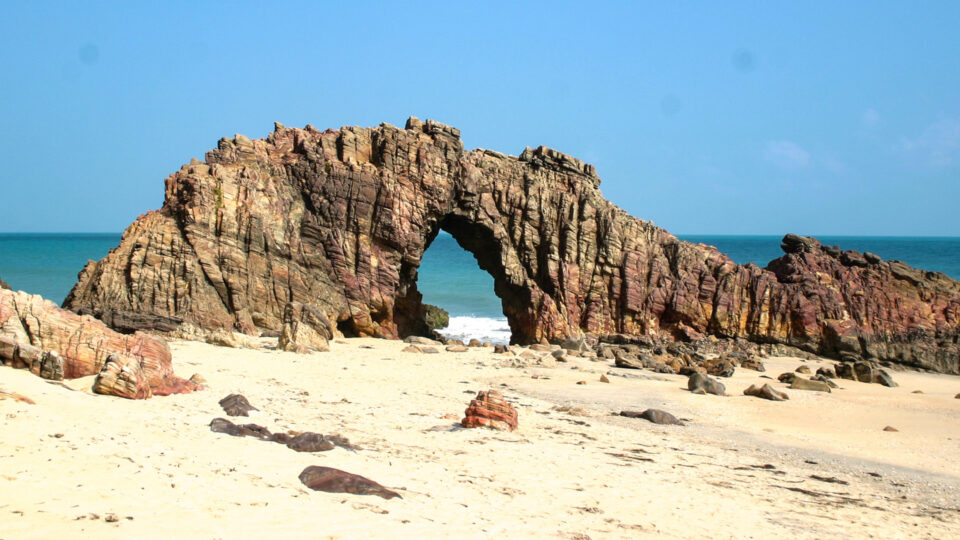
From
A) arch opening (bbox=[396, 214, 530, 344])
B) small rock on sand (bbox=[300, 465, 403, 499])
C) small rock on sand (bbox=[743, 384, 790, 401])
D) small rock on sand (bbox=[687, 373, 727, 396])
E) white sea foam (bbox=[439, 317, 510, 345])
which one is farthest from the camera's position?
white sea foam (bbox=[439, 317, 510, 345])

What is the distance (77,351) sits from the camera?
12.4 m

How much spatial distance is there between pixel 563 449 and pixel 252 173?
1834 cm

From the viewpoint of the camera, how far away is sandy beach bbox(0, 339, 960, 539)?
7285mm

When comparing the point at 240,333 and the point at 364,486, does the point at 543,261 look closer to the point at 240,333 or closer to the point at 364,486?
the point at 240,333

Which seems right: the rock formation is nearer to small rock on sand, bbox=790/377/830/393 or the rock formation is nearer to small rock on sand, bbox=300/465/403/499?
small rock on sand, bbox=300/465/403/499

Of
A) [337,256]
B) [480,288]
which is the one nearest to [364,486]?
[337,256]

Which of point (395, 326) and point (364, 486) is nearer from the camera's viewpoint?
point (364, 486)

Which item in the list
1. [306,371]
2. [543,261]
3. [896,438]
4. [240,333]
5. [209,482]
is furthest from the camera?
[543,261]

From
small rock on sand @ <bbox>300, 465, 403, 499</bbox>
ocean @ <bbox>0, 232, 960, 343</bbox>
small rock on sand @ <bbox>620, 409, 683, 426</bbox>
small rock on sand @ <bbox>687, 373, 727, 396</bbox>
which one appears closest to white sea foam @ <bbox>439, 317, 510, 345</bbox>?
ocean @ <bbox>0, 232, 960, 343</bbox>

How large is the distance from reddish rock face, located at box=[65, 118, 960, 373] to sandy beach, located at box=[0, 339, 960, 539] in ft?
19.1

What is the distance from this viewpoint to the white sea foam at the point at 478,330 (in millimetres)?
40156

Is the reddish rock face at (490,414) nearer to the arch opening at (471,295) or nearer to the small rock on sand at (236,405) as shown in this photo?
the small rock on sand at (236,405)

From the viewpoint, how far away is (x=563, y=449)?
12.5m

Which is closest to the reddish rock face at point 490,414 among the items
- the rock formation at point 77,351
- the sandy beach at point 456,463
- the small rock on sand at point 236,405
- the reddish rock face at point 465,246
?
the sandy beach at point 456,463
